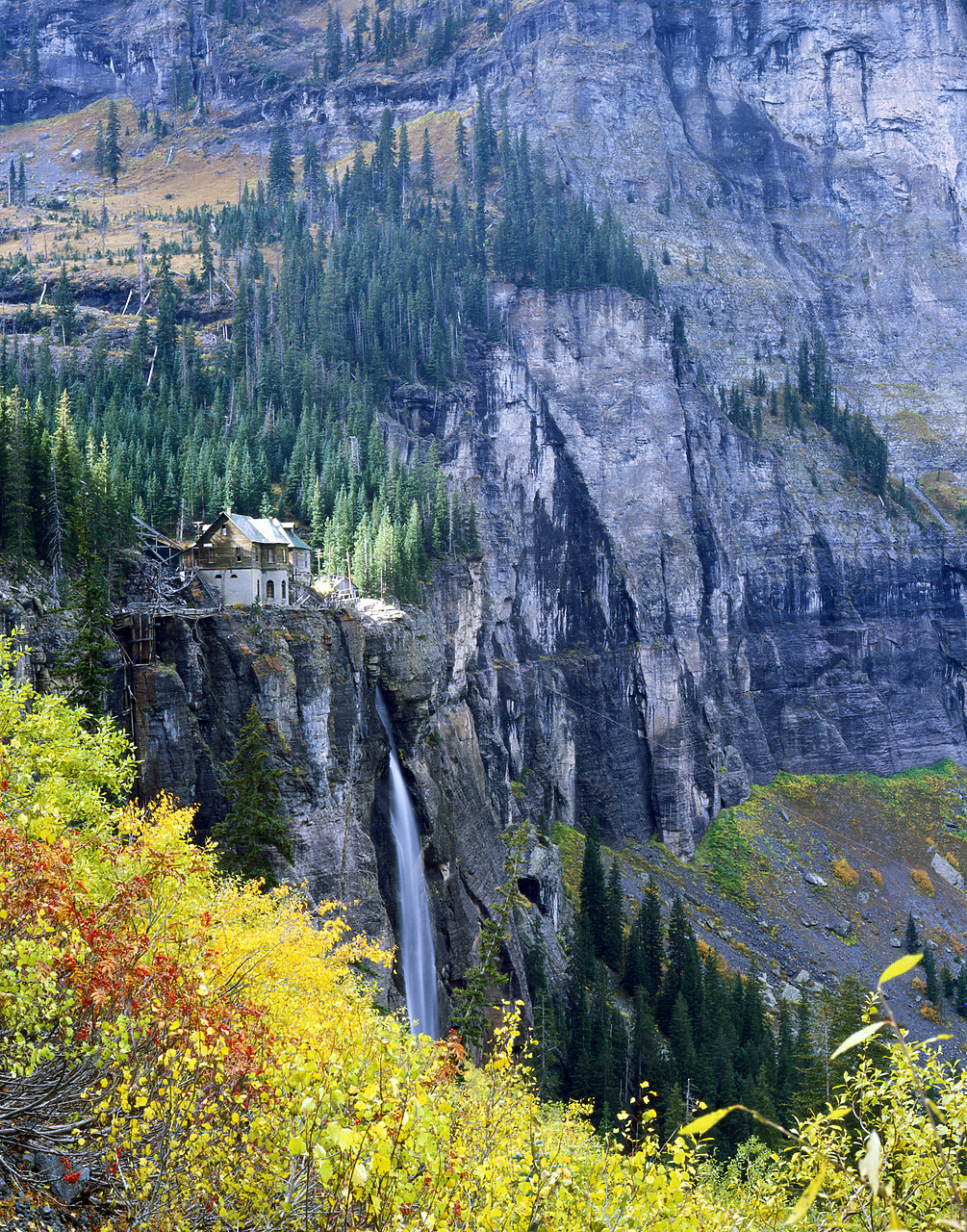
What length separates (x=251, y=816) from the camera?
35.8 m

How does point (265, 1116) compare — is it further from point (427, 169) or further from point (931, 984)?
point (427, 169)

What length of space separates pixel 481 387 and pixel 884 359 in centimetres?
8726

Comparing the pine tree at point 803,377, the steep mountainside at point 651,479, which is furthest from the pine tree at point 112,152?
the pine tree at point 803,377

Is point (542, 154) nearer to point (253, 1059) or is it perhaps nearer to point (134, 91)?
point (134, 91)

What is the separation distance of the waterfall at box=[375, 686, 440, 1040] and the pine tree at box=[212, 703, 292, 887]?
1389 centimetres

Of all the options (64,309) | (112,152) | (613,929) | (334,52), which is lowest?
(613,929)

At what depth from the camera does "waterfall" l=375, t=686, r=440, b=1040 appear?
49.2 m

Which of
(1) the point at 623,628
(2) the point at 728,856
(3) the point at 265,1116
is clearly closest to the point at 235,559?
(3) the point at 265,1116

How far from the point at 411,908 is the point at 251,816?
61.9 feet

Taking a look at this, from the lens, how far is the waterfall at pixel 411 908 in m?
49.2

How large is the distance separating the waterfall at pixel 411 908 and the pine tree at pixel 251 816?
13.9 metres

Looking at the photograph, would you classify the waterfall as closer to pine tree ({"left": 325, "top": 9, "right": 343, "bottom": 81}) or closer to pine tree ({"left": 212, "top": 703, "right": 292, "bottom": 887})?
pine tree ({"left": 212, "top": 703, "right": 292, "bottom": 887})

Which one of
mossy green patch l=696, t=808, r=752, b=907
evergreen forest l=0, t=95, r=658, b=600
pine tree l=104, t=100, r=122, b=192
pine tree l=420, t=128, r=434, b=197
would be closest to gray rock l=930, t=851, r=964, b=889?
mossy green patch l=696, t=808, r=752, b=907

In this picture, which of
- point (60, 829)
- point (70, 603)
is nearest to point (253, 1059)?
point (60, 829)
